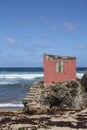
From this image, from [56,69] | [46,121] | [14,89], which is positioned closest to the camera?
[46,121]

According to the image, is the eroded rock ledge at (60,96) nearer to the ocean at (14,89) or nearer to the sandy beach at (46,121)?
the sandy beach at (46,121)

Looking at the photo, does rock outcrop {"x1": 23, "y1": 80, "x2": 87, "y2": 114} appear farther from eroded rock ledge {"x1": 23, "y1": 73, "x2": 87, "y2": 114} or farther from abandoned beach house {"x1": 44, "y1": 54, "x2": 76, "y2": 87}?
abandoned beach house {"x1": 44, "y1": 54, "x2": 76, "y2": 87}

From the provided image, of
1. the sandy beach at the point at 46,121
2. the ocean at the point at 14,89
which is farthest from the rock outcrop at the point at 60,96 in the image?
the ocean at the point at 14,89

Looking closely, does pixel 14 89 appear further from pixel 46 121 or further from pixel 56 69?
pixel 46 121

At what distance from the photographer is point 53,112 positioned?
16297mm

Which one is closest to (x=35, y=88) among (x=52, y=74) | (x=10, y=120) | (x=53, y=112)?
(x=52, y=74)

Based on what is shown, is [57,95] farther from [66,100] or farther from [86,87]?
[86,87]

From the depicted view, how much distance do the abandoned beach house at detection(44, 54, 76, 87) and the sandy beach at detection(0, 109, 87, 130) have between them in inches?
103

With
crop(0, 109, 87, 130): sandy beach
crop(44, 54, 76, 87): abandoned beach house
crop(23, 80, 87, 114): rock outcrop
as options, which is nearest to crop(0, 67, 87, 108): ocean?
crop(44, 54, 76, 87): abandoned beach house

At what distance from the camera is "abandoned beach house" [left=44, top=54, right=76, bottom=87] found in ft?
60.7

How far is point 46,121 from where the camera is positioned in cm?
1414

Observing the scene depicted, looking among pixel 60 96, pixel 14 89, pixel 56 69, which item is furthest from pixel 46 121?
pixel 14 89

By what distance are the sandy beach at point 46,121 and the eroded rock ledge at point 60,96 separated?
1026mm

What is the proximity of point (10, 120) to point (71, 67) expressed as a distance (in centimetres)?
557
